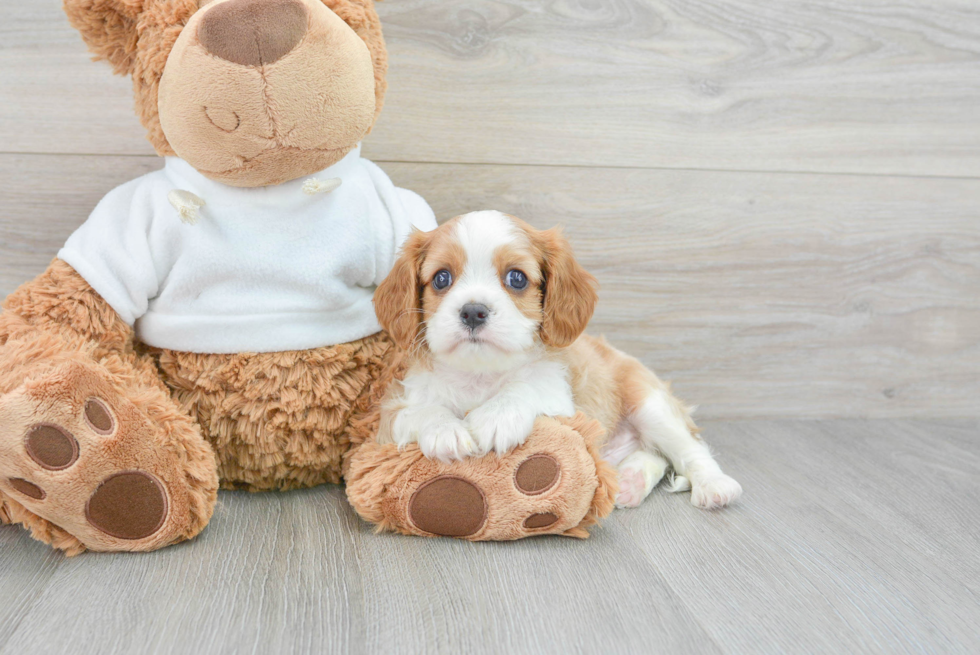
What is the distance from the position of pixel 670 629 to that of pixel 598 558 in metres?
0.21

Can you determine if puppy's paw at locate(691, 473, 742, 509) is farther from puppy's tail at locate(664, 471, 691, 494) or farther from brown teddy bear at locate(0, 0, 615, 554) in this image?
brown teddy bear at locate(0, 0, 615, 554)

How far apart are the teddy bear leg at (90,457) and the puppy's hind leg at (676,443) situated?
33.9 inches

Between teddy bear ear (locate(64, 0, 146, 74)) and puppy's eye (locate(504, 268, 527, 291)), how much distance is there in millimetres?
749

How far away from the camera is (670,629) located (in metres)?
1.00

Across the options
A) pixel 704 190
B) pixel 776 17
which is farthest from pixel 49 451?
pixel 776 17

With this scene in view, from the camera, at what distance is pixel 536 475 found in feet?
3.92

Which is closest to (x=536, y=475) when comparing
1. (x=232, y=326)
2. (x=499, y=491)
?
(x=499, y=491)

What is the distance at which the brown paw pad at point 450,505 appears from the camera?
119 centimetres

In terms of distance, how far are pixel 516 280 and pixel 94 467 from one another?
2.30ft

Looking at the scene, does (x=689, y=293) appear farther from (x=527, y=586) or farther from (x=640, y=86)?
(x=527, y=586)

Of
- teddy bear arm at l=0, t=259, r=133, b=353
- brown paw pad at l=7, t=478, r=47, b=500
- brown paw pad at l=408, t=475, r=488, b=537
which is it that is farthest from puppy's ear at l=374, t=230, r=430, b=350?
brown paw pad at l=7, t=478, r=47, b=500

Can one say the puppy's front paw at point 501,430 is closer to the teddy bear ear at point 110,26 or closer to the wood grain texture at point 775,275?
the wood grain texture at point 775,275

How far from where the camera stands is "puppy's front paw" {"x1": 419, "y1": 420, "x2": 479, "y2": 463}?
120 cm

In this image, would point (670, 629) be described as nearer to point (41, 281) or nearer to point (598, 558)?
point (598, 558)
